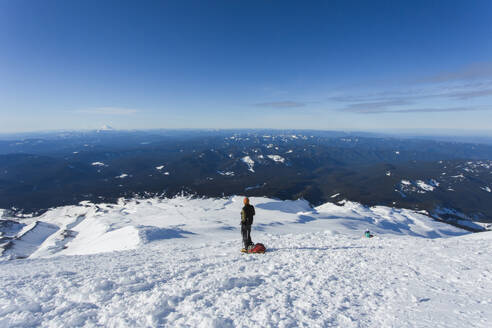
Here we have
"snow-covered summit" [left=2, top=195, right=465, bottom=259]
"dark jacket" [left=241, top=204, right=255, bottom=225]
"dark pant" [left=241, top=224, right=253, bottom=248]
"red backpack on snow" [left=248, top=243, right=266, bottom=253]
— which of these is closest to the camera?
"red backpack on snow" [left=248, top=243, right=266, bottom=253]

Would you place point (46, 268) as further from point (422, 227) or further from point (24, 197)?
point (24, 197)

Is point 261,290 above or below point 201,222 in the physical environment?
above

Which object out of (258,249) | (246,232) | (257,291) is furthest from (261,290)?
(246,232)

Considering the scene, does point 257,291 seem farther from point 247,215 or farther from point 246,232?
point 246,232

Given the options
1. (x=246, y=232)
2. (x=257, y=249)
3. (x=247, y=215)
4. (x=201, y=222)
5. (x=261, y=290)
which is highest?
(x=247, y=215)

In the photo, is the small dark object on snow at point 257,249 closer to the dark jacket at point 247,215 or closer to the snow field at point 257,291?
the snow field at point 257,291

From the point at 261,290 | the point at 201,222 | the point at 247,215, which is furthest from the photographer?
the point at 201,222

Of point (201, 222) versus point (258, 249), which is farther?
point (201, 222)

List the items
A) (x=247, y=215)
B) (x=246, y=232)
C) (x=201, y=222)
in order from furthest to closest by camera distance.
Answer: (x=201, y=222) < (x=246, y=232) < (x=247, y=215)

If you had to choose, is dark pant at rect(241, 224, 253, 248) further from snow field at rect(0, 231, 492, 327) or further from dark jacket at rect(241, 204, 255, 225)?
snow field at rect(0, 231, 492, 327)

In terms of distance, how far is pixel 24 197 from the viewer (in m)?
193

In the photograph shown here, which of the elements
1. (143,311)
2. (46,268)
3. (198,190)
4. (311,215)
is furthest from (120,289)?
(198,190)

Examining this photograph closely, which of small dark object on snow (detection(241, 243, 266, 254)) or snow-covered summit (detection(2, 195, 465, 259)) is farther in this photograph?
snow-covered summit (detection(2, 195, 465, 259))

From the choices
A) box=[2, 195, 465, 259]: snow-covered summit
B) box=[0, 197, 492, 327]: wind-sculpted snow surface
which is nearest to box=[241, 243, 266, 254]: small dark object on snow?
box=[0, 197, 492, 327]: wind-sculpted snow surface
